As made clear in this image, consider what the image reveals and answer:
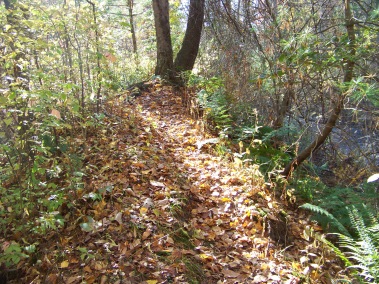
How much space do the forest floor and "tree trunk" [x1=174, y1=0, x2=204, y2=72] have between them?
10.2 feet

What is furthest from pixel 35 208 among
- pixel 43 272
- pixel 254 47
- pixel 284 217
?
pixel 254 47

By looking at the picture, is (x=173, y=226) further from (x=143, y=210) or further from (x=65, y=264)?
(x=65, y=264)

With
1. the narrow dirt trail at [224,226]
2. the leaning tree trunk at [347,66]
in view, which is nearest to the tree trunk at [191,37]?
the narrow dirt trail at [224,226]

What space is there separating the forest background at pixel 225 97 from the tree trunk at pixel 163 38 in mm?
76

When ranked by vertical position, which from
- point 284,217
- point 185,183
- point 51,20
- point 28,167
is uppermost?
point 51,20

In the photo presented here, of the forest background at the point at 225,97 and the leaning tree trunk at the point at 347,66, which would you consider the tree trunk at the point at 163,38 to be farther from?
the leaning tree trunk at the point at 347,66

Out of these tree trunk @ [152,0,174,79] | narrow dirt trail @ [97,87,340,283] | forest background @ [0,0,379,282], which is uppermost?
tree trunk @ [152,0,174,79]

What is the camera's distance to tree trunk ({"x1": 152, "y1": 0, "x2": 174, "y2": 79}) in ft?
23.6

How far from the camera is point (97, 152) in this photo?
438cm

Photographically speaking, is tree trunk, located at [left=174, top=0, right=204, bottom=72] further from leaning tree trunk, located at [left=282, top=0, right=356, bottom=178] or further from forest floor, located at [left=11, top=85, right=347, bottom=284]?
leaning tree trunk, located at [left=282, top=0, right=356, bottom=178]

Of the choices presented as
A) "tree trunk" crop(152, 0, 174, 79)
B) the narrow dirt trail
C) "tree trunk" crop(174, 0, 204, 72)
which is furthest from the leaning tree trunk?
"tree trunk" crop(152, 0, 174, 79)

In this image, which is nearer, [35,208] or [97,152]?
[35,208]

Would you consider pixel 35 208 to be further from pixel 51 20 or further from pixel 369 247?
pixel 369 247

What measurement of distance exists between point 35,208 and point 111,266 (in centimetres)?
112
